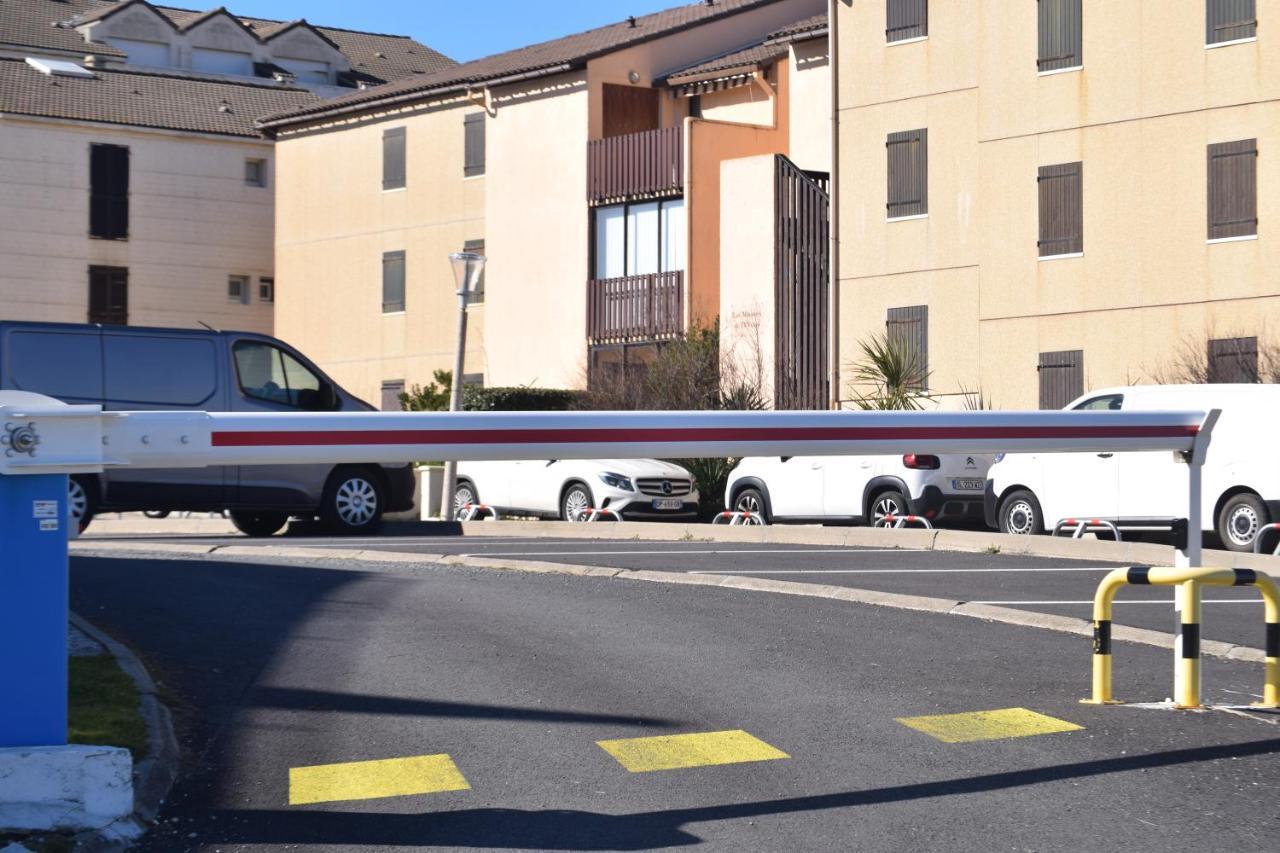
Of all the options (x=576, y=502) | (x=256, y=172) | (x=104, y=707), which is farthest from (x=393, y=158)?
(x=104, y=707)

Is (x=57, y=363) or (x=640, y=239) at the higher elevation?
(x=640, y=239)

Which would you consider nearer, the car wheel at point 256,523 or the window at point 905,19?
the car wheel at point 256,523

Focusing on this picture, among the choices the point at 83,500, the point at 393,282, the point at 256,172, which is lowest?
the point at 83,500

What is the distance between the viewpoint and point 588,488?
26141 mm

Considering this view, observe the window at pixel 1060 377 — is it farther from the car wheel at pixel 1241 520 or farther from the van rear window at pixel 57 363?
the van rear window at pixel 57 363

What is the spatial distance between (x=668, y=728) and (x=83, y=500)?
1329 centimetres

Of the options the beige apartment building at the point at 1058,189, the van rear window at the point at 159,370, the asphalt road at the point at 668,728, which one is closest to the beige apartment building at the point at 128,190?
the beige apartment building at the point at 1058,189

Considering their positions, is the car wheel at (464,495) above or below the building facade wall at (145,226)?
below

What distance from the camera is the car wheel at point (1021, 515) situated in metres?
21.9

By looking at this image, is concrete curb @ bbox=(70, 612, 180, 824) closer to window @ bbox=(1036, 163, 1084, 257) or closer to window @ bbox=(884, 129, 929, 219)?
window @ bbox=(1036, 163, 1084, 257)

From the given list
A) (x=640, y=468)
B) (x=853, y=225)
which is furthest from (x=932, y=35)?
(x=640, y=468)

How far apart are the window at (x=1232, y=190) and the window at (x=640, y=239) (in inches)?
519

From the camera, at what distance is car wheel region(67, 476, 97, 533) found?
777 inches

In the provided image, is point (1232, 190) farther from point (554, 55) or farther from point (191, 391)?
point (554, 55)
